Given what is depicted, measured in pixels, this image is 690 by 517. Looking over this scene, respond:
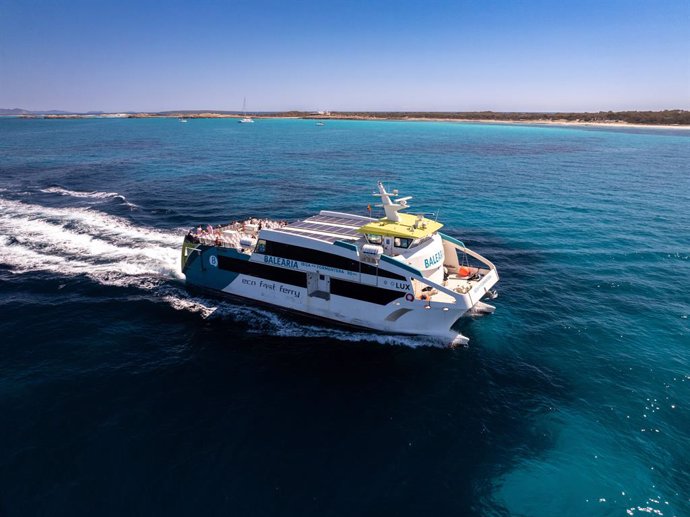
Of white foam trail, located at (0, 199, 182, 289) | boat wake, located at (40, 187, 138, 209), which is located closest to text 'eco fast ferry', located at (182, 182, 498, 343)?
white foam trail, located at (0, 199, 182, 289)

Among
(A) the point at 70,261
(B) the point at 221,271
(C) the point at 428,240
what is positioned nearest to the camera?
(C) the point at 428,240

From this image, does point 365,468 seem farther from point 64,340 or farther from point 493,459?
point 64,340

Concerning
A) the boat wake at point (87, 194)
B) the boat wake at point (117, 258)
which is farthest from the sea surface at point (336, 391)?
the boat wake at point (87, 194)

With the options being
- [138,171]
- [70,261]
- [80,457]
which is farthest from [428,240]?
[138,171]

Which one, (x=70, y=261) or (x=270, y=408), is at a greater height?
(x=70, y=261)

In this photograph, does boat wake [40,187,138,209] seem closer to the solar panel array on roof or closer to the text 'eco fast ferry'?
the text 'eco fast ferry'

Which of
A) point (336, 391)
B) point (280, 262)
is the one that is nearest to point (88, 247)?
point (280, 262)
